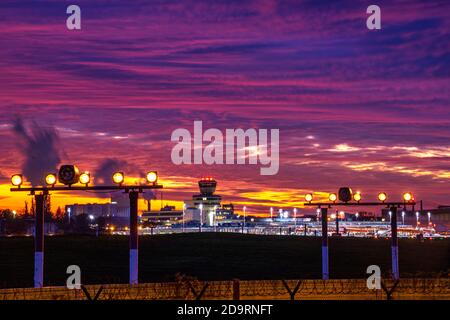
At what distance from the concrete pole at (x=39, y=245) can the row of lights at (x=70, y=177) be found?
97cm

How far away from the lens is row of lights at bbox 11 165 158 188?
37906 mm

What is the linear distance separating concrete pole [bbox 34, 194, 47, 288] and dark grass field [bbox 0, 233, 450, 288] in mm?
24128

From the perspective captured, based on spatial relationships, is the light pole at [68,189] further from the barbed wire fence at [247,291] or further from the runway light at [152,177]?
the barbed wire fence at [247,291]

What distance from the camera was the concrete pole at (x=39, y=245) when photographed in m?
37.5

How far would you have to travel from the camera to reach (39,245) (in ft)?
125

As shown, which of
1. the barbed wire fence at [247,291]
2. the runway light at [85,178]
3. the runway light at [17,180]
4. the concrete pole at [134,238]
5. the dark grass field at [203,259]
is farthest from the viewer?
the dark grass field at [203,259]

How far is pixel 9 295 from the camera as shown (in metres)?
30.2

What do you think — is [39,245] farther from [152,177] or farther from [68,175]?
[152,177]

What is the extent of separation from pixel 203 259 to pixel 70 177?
193 ft

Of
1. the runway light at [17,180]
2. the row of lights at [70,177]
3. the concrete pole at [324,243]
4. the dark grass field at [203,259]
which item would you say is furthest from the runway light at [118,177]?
the dark grass field at [203,259]

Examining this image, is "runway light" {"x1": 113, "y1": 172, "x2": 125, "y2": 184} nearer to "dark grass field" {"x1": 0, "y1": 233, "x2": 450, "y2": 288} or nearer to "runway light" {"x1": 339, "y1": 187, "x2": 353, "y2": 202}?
"runway light" {"x1": 339, "y1": 187, "x2": 353, "y2": 202}

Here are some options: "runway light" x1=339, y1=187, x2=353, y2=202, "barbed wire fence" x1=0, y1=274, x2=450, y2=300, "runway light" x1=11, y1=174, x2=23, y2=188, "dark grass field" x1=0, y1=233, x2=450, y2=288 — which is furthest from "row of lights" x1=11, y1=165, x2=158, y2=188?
"dark grass field" x1=0, y1=233, x2=450, y2=288

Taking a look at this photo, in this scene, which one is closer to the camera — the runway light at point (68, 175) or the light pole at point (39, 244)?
the light pole at point (39, 244)

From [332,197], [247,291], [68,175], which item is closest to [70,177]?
[68,175]
